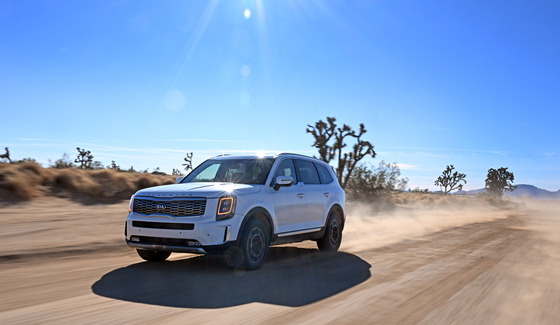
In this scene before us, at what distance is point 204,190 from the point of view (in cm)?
691

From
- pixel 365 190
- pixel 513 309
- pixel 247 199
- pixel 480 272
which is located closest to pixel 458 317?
pixel 513 309

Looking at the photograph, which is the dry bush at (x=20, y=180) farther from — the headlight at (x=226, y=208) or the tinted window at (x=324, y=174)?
the headlight at (x=226, y=208)

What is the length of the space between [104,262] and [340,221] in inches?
193

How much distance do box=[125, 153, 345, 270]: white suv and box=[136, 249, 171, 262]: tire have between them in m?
0.02

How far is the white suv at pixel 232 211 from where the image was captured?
6.70 metres

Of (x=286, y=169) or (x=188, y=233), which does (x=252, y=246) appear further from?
(x=286, y=169)

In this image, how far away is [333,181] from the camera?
10352mm

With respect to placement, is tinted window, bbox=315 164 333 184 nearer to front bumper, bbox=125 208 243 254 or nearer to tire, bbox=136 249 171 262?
front bumper, bbox=125 208 243 254

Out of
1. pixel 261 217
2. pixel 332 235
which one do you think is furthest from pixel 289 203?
pixel 332 235

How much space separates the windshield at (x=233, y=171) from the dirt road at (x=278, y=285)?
4.64ft

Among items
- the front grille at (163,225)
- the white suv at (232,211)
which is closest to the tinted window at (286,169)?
the white suv at (232,211)

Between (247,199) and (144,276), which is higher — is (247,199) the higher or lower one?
the higher one

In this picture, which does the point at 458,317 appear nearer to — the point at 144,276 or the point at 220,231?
the point at 220,231

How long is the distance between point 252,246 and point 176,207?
1.30 metres
